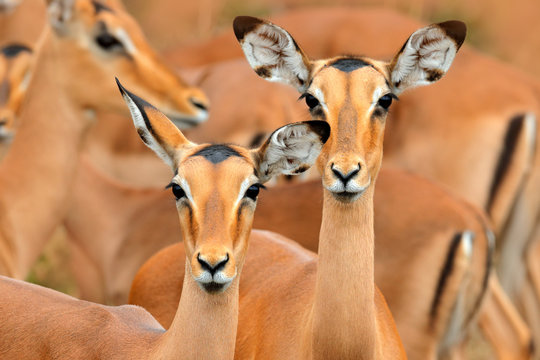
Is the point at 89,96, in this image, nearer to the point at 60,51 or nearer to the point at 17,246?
the point at 60,51

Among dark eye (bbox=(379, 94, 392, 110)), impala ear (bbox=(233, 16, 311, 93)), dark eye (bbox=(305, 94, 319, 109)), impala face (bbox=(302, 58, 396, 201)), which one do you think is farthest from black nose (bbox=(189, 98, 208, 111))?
dark eye (bbox=(379, 94, 392, 110))

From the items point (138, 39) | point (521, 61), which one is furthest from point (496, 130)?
point (521, 61)

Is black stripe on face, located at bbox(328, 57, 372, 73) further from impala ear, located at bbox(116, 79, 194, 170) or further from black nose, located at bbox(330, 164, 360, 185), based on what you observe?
impala ear, located at bbox(116, 79, 194, 170)

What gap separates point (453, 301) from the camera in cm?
538

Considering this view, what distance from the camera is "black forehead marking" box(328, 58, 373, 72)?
4000mm

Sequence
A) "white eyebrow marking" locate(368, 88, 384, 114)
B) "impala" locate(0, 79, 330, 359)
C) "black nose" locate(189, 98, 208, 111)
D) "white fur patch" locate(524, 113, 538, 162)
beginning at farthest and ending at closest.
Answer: "white fur patch" locate(524, 113, 538, 162) → "black nose" locate(189, 98, 208, 111) → "white eyebrow marking" locate(368, 88, 384, 114) → "impala" locate(0, 79, 330, 359)

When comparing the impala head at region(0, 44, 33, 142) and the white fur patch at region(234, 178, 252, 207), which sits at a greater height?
the white fur patch at region(234, 178, 252, 207)

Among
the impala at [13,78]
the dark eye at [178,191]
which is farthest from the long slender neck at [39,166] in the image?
the dark eye at [178,191]

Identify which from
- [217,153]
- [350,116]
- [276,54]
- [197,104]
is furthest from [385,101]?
[197,104]

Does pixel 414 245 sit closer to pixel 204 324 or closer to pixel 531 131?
pixel 531 131

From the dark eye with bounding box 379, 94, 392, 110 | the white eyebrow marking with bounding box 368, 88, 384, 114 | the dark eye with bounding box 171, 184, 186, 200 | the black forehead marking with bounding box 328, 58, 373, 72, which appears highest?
the black forehead marking with bounding box 328, 58, 373, 72

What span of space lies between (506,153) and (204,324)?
391 cm

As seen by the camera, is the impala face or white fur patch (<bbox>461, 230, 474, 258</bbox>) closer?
the impala face

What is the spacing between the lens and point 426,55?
4199mm
